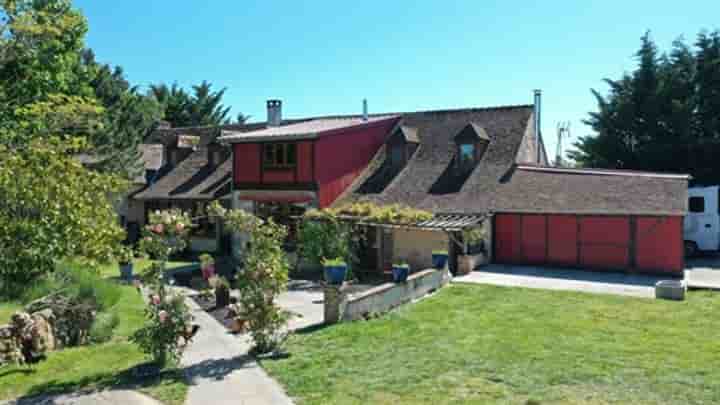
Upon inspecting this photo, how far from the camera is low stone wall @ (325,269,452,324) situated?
1231 cm

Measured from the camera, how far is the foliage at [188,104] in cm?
5447

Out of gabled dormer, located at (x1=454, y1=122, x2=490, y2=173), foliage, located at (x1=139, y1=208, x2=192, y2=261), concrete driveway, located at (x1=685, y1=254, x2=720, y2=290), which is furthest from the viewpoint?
gabled dormer, located at (x1=454, y1=122, x2=490, y2=173)

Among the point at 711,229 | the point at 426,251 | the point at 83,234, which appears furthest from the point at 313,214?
the point at 711,229

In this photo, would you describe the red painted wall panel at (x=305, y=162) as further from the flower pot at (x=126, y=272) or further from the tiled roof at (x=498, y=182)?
the flower pot at (x=126, y=272)

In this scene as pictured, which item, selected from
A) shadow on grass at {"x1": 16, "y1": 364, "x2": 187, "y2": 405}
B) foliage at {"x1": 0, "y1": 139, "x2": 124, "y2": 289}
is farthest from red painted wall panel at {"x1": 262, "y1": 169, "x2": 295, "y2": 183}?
shadow on grass at {"x1": 16, "y1": 364, "x2": 187, "y2": 405}

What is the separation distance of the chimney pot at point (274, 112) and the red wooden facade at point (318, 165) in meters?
5.14

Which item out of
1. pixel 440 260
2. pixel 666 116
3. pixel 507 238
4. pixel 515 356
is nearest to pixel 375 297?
pixel 440 260

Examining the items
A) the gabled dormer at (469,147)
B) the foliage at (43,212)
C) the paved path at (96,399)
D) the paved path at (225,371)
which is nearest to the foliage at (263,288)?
the paved path at (225,371)

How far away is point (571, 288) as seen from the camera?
53.2ft

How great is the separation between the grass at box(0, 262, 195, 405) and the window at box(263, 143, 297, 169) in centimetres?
1314

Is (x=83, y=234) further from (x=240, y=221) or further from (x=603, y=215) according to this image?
(x=603, y=215)

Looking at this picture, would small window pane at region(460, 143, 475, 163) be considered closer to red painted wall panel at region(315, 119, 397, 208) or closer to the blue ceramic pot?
red painted wall panel at region(315, 119, 397, 208)

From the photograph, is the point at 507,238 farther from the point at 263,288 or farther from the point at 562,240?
the point at 263,288

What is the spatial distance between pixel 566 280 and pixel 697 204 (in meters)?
10.7
